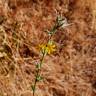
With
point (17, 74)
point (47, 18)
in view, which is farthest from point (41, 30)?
point (17, 74)

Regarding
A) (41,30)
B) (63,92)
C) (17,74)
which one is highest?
(41,30)

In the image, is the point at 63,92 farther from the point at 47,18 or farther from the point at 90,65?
the point at 47,18

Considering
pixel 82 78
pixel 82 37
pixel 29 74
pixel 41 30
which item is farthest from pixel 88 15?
pixel 29 74

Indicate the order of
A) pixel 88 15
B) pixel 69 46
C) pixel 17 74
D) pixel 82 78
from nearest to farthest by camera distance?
1. pixel 17 74
2. pixel 82 78
3. pixel 69 46
4. pixel 88 15

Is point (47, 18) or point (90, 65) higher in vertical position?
point (47, 18)

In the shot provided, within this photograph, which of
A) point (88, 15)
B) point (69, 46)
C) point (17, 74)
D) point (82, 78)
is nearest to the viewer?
point (17, 74)

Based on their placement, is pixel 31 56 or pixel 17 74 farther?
pixel 31 56

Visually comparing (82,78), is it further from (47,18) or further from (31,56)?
(47,18)
